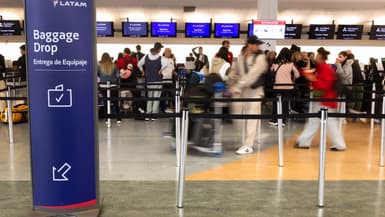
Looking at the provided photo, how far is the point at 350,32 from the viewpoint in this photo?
55.5ft

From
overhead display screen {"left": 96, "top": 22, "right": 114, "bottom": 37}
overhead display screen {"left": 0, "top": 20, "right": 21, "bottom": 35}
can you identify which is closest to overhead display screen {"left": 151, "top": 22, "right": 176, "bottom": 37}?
overhead display screen {"left": 96, "top": 22, "right": 114, "bottom": 37}

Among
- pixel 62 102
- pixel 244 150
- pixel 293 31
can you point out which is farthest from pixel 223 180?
pixel 293 31

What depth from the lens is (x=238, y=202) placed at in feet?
14.3

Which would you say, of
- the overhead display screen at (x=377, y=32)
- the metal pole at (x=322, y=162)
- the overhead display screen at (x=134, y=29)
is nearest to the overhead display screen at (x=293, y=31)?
the overhead display screen at (x=377, y=32)

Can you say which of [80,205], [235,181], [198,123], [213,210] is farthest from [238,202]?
[198,123]

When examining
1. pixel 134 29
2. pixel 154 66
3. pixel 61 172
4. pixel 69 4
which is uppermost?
pixel 134 29

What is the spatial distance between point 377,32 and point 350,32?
122 cm

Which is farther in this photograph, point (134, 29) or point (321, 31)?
point (321, 31)

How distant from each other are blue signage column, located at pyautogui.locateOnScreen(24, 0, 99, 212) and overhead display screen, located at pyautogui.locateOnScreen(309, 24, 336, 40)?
1457cm

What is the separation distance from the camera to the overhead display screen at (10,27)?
53.9 feet

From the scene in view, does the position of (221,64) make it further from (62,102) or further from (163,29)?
(163,29)

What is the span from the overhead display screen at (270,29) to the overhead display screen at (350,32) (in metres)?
7.34

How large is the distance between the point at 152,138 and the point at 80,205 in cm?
392

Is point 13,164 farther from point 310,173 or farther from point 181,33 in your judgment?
point 181,33
